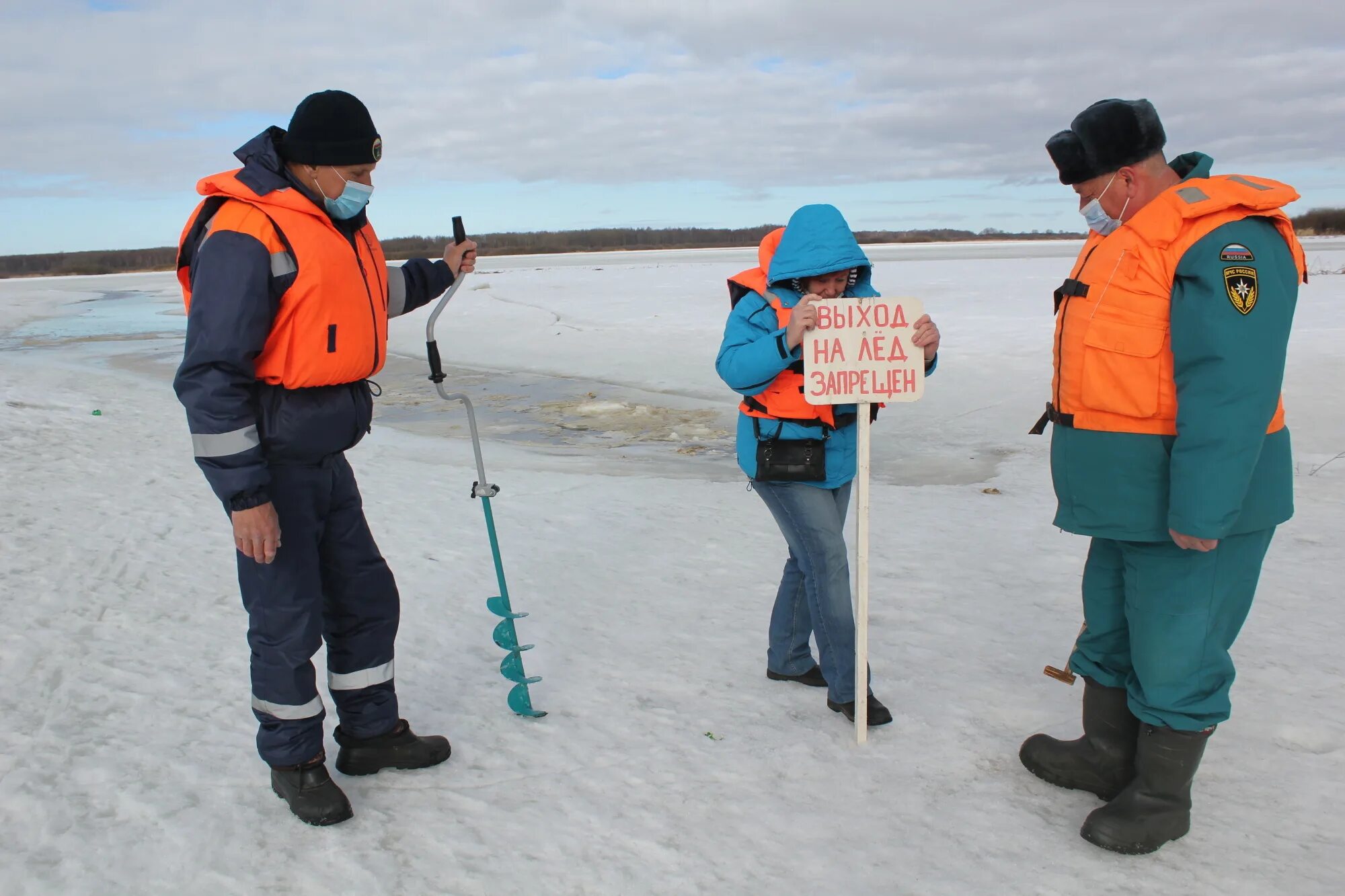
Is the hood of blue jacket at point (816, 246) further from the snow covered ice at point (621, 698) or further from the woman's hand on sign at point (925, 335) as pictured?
the snow covered ice at point (621, 698)

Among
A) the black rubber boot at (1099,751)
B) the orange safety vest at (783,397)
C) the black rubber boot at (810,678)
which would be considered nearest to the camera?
the black rubber boot at (1099,751)

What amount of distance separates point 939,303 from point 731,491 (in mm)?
12651

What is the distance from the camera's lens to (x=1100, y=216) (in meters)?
2.74

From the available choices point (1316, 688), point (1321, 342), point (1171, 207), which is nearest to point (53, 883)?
point (1171, 207)

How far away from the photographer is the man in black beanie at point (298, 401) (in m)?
2.51

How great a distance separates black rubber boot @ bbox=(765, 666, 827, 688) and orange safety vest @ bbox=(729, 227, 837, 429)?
1.02 meters

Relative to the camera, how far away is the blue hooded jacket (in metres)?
3.12

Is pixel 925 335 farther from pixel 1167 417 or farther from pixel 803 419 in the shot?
pixel 1167 417

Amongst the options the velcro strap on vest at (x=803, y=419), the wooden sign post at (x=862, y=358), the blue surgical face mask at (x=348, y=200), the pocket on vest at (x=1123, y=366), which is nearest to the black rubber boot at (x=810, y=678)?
the wooden sign post at (x=862, y=358)

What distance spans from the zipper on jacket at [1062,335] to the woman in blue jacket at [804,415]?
1.34 ft

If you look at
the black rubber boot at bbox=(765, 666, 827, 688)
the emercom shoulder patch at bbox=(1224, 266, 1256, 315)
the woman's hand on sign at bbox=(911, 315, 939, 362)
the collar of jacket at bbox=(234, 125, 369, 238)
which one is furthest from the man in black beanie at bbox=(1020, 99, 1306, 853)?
the collar of jacket at bbox=(234, 125, 369, 238)

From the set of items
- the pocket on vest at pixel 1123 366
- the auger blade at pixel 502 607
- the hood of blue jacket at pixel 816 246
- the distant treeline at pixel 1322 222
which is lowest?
the auger blade at pixel 502 607

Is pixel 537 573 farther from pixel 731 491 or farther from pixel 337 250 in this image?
pixel 337 250

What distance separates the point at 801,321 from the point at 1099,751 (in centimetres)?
157
